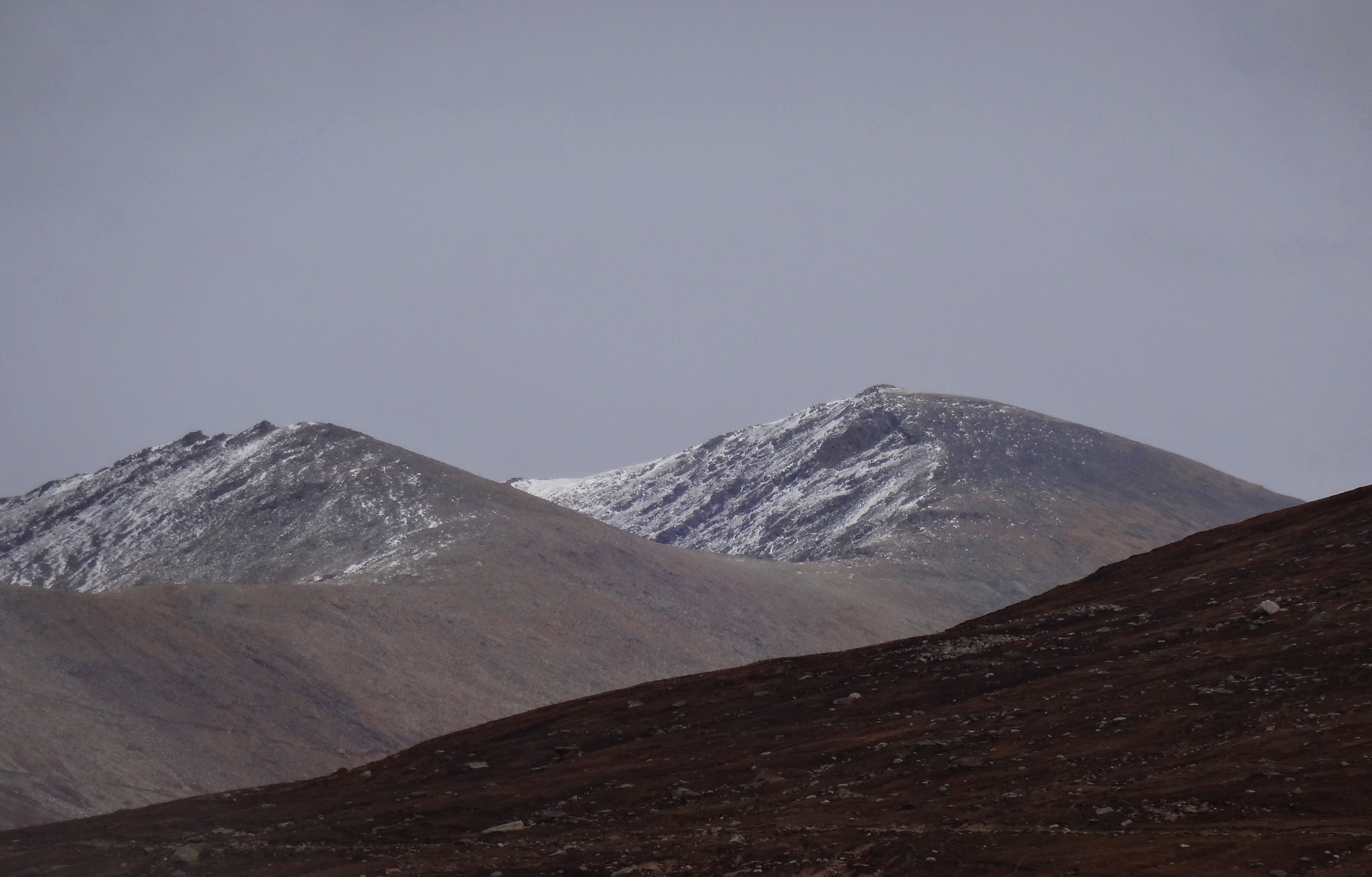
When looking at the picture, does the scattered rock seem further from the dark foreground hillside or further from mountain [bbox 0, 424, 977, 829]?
mountain [bbox 0, 424, 977, 829]

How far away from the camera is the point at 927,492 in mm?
135250

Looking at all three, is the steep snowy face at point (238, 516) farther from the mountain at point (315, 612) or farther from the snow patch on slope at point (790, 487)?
the snow patch on slope at point (790, 487)

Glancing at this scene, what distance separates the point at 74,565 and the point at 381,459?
83.3ft

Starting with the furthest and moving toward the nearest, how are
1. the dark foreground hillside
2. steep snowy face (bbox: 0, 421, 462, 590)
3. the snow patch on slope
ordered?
the snow patch on slope → steep snowy face (bbox: 0, 421, 462, 590) → the dark foreground hillside

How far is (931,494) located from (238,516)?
6399cm

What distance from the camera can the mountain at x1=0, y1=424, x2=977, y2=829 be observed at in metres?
61.4

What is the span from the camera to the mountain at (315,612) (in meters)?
61.4

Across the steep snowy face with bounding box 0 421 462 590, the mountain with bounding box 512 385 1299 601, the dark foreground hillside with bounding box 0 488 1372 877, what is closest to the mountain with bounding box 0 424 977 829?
the steep snowy face with bounding box 0 421 462 590

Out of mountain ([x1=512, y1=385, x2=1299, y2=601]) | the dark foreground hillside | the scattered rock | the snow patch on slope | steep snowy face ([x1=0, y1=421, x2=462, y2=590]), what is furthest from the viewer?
the snow patch on slope

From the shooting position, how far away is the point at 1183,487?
143125 mm

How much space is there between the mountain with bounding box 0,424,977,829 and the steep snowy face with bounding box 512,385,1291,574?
46.3 ft

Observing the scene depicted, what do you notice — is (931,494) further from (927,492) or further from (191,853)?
(191,853)

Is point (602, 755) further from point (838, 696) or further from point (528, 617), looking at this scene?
point (528, 617)

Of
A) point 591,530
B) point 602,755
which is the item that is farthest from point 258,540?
point 602,755
